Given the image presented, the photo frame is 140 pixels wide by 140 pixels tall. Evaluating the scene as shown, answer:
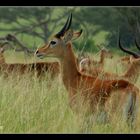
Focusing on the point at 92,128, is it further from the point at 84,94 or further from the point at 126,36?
the point at 126,36

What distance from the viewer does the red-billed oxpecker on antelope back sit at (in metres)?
7.68

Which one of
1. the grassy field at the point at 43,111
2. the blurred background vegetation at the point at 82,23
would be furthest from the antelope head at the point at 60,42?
the grassy field at the point at 43,111

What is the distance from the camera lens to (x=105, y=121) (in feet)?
25.2

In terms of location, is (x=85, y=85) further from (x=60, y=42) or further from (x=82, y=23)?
(x=82, y=23)

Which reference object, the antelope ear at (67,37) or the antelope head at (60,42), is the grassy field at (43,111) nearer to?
the antelope head at (60,42)

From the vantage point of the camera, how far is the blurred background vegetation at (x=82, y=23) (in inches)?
314

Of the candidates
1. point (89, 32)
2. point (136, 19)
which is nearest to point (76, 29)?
point (89, 32)

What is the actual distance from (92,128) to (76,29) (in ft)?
3.76

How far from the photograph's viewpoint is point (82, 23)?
8.06 metres

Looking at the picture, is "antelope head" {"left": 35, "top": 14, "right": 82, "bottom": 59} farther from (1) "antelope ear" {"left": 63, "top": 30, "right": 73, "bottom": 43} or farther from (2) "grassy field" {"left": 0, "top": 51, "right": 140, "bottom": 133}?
(2) "grassy field" {"left": 0, "top": 51, "right": 140, "bottom": 133}

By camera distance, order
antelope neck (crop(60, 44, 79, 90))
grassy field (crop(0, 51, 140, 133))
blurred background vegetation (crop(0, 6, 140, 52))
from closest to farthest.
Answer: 1. grassy field (crop(0, 51, 140, 133))
2. antelope neck (crop(60, 44, 79, 90))
3. blurred background vegetation (crop(0, 6, 140, 52))

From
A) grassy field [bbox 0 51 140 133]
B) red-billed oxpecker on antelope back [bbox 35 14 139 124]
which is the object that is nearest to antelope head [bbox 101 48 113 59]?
grassy field [bbox 0 51 140 133]

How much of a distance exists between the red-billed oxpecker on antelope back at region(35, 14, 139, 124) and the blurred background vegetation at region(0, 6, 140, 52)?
0.18 metres

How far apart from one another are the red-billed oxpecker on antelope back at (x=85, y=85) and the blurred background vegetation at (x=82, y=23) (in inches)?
7.3
